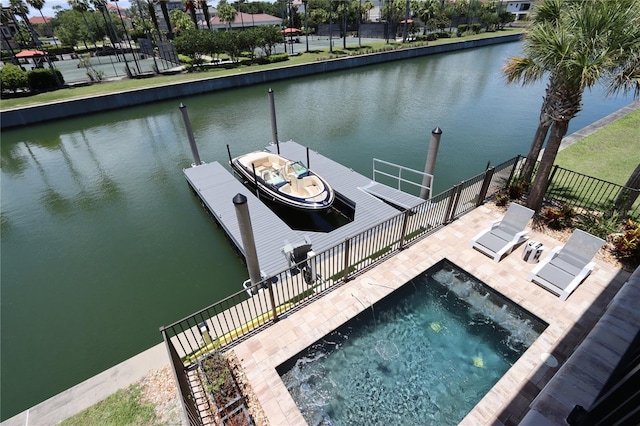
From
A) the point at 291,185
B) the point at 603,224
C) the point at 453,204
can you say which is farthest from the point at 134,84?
the point at 603,224

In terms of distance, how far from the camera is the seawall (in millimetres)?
22297

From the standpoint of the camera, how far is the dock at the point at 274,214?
29.1ft

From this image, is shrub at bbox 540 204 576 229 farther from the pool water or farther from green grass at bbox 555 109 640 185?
green grass at bbox 555 109 640 185

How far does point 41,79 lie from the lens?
25453 millimetres

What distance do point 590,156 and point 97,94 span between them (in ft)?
108

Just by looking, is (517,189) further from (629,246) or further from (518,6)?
(518,6)

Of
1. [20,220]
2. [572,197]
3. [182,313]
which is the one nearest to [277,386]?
[182,313]

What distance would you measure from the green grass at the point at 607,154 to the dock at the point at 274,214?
657 centimetres

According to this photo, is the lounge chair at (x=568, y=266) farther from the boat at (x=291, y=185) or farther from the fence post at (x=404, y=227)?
the boat at (x=291, y=185)

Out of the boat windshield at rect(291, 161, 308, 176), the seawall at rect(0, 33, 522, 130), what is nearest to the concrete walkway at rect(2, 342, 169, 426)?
the boat windshield at rect(291, 161, 308, 176)

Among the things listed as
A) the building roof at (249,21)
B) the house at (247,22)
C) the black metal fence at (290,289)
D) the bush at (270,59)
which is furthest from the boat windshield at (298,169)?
the building roof at (249,21)

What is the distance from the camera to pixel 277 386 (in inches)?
195

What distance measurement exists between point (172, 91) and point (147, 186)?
17124 millimetres

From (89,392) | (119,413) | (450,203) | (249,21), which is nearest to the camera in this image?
(119,413)
